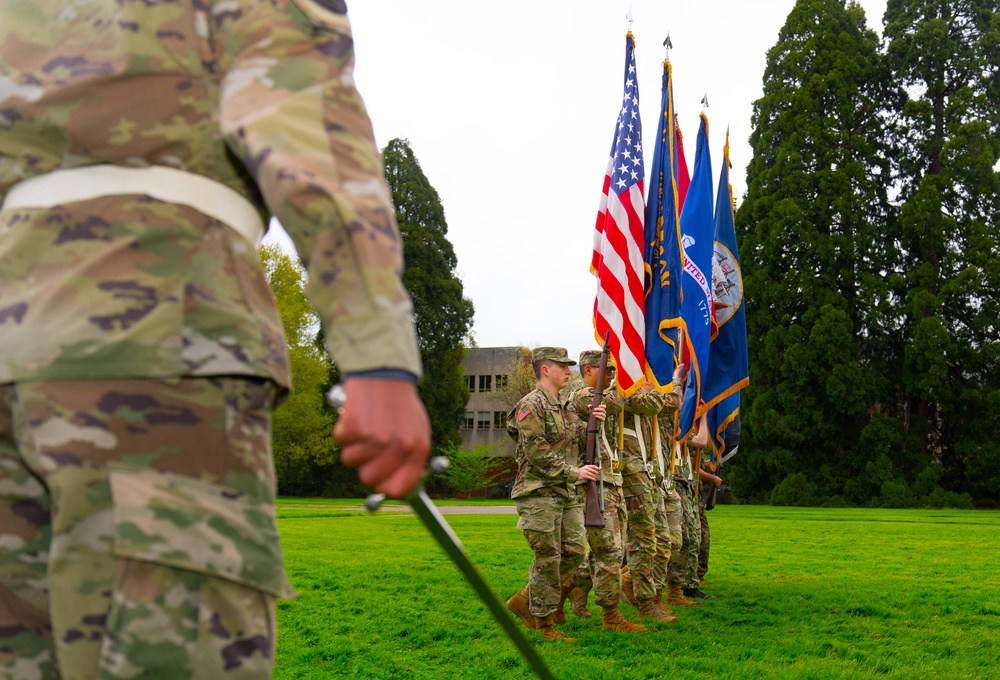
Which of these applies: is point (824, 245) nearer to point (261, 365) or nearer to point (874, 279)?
point (874, 279)

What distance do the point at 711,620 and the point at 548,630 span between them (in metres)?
1.75

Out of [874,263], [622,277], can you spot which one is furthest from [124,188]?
[874,263]

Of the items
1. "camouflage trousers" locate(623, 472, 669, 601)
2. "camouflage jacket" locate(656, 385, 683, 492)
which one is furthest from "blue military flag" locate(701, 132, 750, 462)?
"camouflage trousers" locate(623, 472, 669, 601)

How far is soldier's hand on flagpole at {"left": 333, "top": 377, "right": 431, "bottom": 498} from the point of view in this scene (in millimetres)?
1645

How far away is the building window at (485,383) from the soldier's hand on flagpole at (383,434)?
5867cm

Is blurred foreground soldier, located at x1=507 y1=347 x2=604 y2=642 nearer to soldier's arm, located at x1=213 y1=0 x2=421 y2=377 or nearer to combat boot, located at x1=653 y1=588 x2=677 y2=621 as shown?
combat boot, located at x1=653 y1=588 x2=677 y2=621

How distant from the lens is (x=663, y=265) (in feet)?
34.4

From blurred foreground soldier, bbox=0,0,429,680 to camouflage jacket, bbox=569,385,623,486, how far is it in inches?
285

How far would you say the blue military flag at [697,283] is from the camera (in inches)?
435

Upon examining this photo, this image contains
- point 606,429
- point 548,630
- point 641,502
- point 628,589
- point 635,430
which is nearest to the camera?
point 548,630

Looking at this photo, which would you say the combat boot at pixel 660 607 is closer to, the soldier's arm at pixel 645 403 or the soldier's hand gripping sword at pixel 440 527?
the soldier's arm at pixel 645 403

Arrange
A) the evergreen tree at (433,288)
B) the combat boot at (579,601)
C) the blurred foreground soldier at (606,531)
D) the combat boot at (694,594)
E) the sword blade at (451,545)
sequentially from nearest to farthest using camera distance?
the sword blade at (451,545)
the blurred foreground soldier at (606,531)
the combat boot at (579,601)
the combat boot at (694,594)
the evergreen tree at (433,288)

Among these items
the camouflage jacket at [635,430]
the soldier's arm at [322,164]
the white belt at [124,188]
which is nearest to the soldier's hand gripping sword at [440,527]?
the soldier's arm at [322,164]

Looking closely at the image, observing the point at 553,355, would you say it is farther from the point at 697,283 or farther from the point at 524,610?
the point at 697,283
